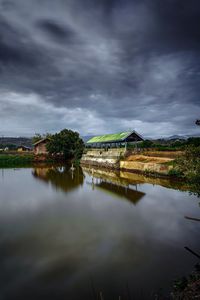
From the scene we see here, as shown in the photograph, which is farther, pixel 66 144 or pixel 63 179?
pixel 66 144

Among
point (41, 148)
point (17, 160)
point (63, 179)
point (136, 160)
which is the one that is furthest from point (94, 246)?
point (41, 148)

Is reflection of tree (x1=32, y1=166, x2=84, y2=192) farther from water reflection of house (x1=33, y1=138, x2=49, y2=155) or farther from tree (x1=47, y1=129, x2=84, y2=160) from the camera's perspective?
water reflection of house (x1=33, y1=138, x2=49, y2=155)

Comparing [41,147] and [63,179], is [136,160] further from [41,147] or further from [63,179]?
[41,147]

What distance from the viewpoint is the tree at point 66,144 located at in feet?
187

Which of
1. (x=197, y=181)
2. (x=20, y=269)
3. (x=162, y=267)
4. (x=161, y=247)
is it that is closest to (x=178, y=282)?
(x=162, y=267)

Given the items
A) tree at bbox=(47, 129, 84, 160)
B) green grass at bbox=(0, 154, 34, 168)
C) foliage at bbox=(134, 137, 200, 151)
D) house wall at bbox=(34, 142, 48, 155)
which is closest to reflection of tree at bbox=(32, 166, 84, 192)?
foliage at bbox=(134, 137, 200, 151)

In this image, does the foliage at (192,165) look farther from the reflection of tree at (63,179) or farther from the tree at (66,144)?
the tree at (66,144)

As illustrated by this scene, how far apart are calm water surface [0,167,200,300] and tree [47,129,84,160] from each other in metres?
39.1

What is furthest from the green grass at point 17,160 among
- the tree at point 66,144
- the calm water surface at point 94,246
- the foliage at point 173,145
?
the calm water surface at point 94,246

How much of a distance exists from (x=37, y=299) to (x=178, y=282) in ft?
13.7

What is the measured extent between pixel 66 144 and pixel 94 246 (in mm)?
48421

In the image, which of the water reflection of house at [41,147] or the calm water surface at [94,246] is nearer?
the calm water surface at [94,246]

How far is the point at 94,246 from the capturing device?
9.77 meters

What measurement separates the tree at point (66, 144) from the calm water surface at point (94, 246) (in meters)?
39.1
